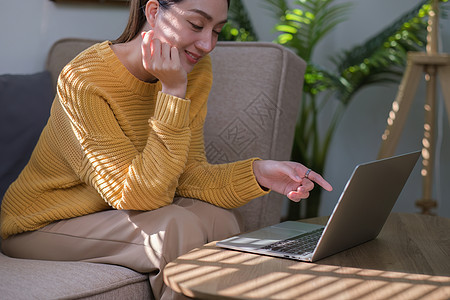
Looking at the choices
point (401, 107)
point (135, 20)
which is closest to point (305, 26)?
point (401, 107)

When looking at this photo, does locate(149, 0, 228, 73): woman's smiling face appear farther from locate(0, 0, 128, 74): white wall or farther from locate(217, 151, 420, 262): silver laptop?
locate(0, 0, 128, 74): white wall

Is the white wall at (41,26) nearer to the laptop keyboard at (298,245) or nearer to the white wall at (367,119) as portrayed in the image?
the white wall at (367,119)

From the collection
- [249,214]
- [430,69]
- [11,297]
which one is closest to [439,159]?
[430,69]

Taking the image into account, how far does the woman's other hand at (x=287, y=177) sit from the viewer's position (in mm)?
1209

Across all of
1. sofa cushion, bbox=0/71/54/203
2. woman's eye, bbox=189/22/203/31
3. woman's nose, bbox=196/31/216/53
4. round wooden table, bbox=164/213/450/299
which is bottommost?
sofa cushion, bbox=0/71/54/203

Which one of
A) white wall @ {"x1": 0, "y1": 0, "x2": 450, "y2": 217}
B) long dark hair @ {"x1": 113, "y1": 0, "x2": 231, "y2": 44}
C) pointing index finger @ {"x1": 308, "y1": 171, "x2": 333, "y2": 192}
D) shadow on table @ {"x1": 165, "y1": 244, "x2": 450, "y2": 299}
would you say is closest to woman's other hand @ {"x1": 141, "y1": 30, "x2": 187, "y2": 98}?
long dark hair @ {"x1": 113, "y1": 0, "x2": 231, "y2": 44}

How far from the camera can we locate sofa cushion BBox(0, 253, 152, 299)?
3.29ft

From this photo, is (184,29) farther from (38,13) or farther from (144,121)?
(38,13)

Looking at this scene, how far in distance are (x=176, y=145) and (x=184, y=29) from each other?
0.27 metres

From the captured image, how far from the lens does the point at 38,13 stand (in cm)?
219

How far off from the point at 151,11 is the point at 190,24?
0.12 meters

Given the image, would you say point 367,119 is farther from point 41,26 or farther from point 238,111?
point 41,26

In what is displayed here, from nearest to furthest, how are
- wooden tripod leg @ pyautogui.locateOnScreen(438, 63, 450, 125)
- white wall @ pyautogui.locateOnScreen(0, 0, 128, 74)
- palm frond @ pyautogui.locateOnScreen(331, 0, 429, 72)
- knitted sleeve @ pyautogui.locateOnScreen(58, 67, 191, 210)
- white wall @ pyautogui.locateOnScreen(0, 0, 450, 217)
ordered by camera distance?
knitted sleeve @ pyautogui.locateOnScreen(58, 67, 191, 210) < white wall @ pyautogui.locateOnScreen(0, 0, 128, 74) < wooden tripod leg @ pyautogui.locateOnScreen(438, 63, 450, 125) < palm frond @ pyautogui.locateOnScreen(331, 0, 429, 72) < white wall @ pyautogui.locateOnScreen(0, 0, 450, 217)

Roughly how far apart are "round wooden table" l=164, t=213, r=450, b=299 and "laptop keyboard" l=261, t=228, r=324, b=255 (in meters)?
0.05
